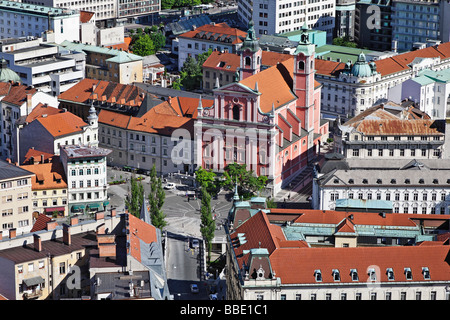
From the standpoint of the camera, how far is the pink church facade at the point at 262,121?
160m

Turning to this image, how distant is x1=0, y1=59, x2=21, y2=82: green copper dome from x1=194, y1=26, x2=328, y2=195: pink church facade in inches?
1772

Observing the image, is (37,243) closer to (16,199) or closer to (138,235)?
(138,235)

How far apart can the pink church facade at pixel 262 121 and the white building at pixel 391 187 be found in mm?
19168

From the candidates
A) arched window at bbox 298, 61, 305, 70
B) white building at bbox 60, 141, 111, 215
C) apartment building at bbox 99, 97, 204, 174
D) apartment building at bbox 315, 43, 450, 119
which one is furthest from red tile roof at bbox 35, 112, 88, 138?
apartment building at bbox 315, 43, 450, 119

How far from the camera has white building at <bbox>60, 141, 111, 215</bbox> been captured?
151 metres

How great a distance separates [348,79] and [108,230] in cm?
9380

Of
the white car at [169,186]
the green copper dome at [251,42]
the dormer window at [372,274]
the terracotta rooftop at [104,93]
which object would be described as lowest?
the white car at [169,186]

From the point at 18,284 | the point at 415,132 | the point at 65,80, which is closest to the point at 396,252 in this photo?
the point at 18,284

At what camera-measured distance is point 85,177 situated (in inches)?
5979

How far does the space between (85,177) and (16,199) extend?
14722 millimetres

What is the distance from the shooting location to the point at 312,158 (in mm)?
178250

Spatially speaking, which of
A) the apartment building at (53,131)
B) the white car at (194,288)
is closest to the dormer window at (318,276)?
the white car at (194,288)

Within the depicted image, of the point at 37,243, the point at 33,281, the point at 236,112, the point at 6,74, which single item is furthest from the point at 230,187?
the point at 33,281

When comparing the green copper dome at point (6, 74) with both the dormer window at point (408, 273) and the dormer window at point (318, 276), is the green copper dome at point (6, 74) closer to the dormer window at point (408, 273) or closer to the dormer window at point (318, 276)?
the dormer window at point (318, 276)
